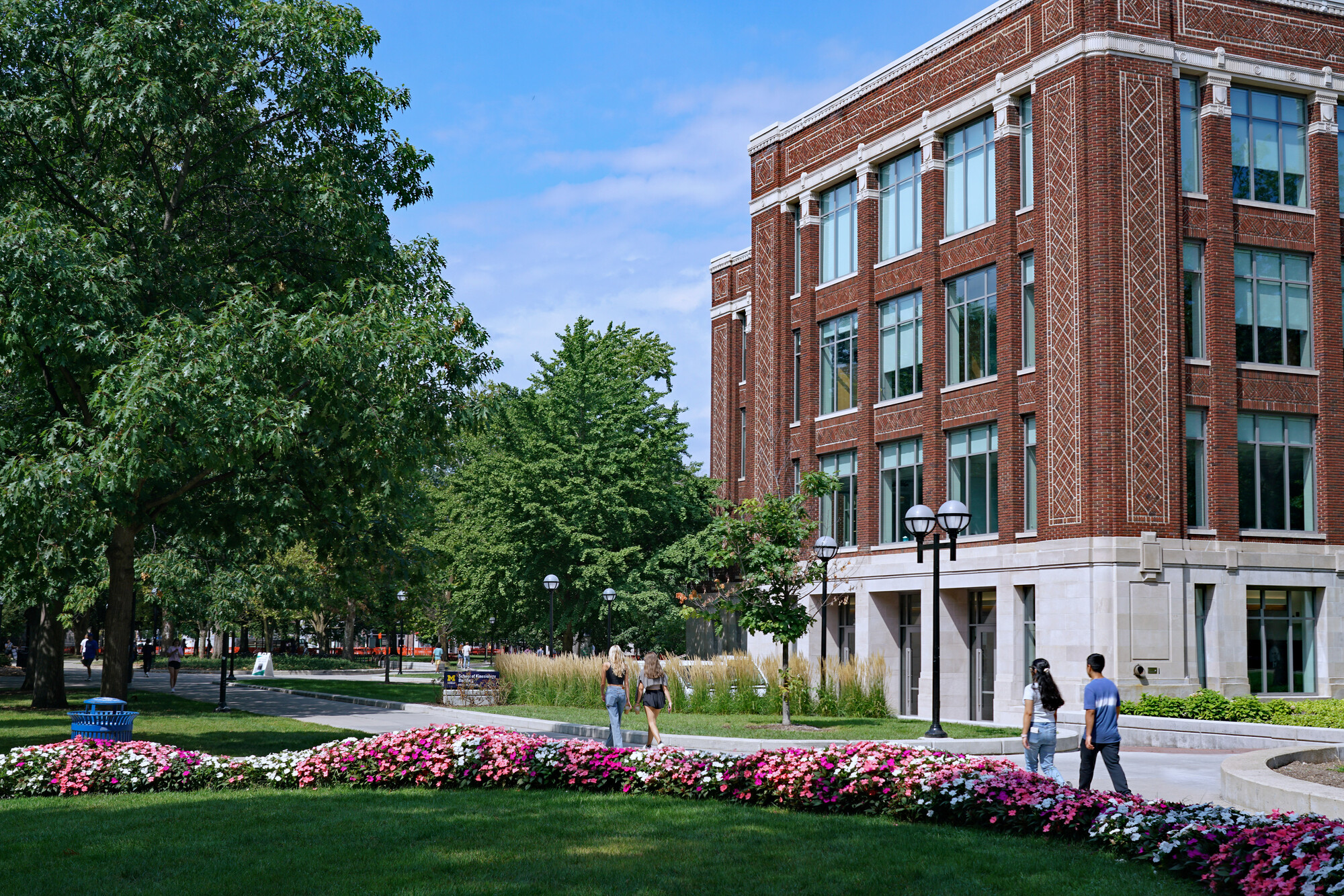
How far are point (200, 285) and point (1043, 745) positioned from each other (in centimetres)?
1564

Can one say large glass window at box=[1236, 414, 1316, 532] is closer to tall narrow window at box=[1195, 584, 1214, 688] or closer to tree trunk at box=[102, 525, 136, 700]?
tall narrow window at box=[1195, 584, 1214, 688]

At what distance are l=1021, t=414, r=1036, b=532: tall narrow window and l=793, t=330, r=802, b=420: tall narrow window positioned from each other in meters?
10.2

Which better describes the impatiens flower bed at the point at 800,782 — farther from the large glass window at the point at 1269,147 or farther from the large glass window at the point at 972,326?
the large glass window at the point at 1269,147

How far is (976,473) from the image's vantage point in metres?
34.2

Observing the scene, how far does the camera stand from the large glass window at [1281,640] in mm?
31031

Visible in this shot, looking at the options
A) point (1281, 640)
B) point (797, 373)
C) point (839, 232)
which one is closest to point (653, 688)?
point (1281, 640)

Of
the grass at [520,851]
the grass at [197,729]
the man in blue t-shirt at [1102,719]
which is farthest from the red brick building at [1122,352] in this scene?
the grass at [520,851]

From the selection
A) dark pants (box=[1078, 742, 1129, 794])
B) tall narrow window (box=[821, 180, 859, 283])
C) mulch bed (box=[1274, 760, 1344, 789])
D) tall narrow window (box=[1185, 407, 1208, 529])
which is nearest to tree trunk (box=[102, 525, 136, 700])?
dark pants (box=[1078, 742, 1129, 794])

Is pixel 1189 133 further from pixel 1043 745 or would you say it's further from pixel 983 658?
pixel 1043 745

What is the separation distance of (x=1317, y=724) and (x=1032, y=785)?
14.6 metres

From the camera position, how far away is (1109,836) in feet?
35.4

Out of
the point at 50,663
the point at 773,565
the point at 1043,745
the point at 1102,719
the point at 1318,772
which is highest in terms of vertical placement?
the point at 773,565

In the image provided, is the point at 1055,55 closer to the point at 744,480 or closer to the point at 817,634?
the point at 817,634

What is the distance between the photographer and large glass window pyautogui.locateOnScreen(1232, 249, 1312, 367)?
105 feet
